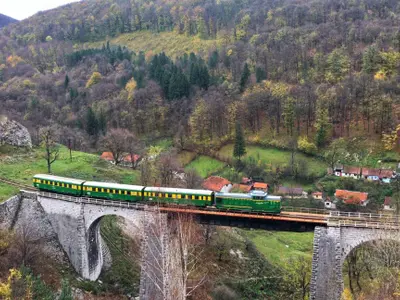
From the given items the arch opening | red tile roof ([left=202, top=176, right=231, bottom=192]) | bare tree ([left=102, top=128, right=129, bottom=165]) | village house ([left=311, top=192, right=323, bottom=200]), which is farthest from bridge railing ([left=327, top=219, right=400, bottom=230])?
bare tree ([left=102, top=128, right=129, bottom=165])

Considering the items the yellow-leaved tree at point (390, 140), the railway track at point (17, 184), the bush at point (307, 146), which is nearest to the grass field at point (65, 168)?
the railway track at point (17, 184)

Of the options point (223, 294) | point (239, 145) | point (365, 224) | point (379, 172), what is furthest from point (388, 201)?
point (223, 294)

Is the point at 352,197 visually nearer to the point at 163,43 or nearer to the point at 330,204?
the point at 330,204

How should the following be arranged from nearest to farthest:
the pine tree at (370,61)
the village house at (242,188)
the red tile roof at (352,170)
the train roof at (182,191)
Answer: the train roof at (182,191)
the village house at (242,188)
the red tile roof at (352,170)
the pine tree at (370,61)

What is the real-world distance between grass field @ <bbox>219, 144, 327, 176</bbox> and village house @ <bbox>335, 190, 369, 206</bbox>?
25.7ft

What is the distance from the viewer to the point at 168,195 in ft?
133

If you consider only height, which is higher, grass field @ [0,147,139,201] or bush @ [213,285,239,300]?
grass field @ [0,147,139,201]

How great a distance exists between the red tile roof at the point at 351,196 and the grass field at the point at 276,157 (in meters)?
7.78

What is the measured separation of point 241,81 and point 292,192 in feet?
121

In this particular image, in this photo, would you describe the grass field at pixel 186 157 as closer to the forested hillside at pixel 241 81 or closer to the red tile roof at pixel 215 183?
the forested hillside at pixel 241 81

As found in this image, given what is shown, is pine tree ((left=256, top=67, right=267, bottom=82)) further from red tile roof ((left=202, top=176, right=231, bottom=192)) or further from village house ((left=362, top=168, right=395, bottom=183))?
village house ((left=362, top=168, right=395, bottom=183))

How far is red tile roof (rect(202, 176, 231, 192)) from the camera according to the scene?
65113mm

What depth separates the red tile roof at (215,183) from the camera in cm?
6511

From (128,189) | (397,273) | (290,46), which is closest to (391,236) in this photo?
(397,273)
